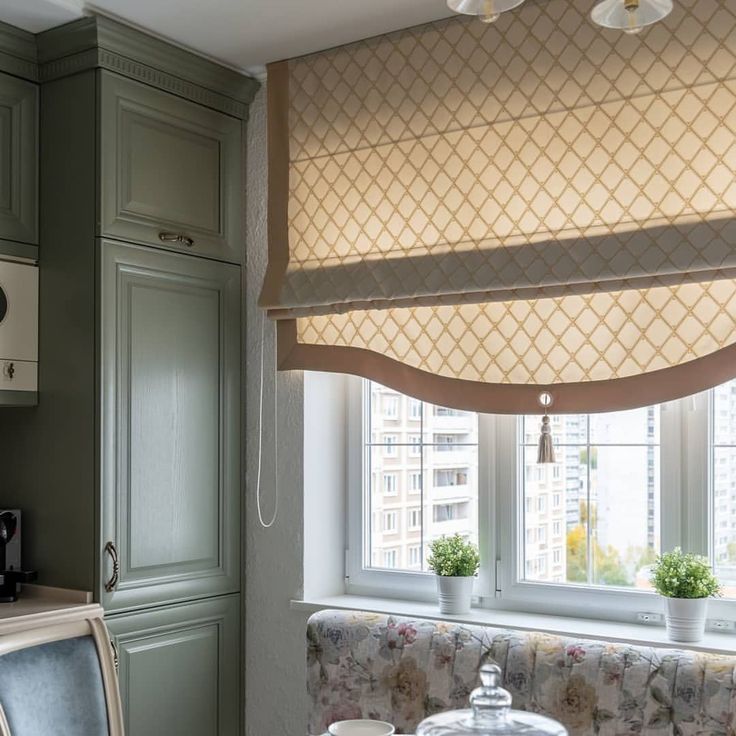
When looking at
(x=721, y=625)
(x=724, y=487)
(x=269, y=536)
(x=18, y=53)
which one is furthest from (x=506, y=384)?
(x=18, y=53)

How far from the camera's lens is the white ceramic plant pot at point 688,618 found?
2.56m

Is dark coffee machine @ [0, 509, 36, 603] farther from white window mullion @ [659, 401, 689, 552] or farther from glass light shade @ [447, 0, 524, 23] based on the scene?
glass light shade @ [447, 0, 524, 23]

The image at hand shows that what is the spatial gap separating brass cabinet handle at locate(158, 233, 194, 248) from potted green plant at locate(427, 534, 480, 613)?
4.16ft

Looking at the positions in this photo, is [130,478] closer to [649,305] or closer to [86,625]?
[86,625]

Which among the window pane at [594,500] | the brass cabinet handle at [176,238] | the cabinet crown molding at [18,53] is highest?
the cabinet crown molding at [18,53]

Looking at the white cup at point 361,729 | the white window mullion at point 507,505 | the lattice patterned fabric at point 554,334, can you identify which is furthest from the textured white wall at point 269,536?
the white cup at point 361,729

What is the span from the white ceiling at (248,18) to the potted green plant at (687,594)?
5.64ft

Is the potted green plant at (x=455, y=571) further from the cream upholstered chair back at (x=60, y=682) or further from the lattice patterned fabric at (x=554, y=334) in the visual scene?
the cream upholstered chair back at (x=60, y=682)

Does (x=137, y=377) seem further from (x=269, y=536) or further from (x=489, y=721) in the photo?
(x=489, y=721)

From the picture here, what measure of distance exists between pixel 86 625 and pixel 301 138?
5.52ft

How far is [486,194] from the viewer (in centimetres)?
288

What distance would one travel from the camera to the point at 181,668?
10.3 feet

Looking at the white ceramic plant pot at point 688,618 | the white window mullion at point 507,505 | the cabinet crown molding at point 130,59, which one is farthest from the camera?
the white window mullion at point 507,505

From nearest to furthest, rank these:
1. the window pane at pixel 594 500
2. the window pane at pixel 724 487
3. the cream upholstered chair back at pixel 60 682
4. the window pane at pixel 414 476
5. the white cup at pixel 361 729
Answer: the white cup at pixel 361 729 → the cream upholstered chair back at pixel 60 682 → the window pane at pixel 724 487 → the window pane at pixel 594 500 → the window pane at pixel 414 476
